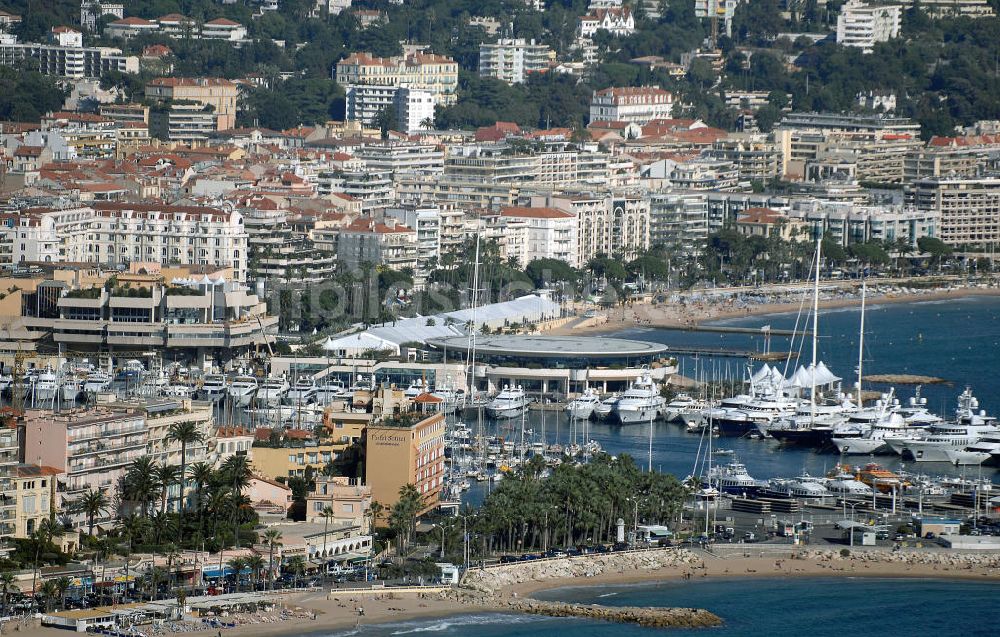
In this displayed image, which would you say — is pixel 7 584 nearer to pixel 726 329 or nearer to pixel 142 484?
pixel 142 484

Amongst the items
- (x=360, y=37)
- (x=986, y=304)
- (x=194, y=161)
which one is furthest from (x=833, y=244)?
(x=360, y=37)

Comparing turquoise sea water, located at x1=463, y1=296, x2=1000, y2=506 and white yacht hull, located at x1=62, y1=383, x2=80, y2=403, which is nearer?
turquoise sea water, located at x1=463, y1=296, x2=1000, y2=506

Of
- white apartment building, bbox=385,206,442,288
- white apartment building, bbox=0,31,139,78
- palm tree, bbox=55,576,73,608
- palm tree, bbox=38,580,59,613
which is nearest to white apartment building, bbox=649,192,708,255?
white apartment building, bbox=385,206,442,288

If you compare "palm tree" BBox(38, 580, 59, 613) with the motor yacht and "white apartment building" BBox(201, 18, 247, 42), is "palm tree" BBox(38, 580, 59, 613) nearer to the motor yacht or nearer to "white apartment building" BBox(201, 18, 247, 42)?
the motor yacht

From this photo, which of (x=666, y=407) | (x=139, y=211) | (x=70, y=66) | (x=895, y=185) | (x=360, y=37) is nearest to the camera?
(x=666, y=407)

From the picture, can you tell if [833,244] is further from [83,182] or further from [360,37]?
[360,37]

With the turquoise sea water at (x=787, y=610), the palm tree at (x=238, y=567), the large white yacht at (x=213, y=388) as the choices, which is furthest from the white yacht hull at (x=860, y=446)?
the palm tree at (x=238, y=567)

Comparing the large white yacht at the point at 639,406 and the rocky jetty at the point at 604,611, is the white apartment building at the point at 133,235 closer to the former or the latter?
the large white yacht at the point at 639,406

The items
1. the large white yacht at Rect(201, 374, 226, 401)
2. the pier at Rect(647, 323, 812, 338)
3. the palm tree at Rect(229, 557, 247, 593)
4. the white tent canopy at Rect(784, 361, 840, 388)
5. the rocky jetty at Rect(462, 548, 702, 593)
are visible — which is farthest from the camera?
the pier at Rect(647, 323, 812, 338)
